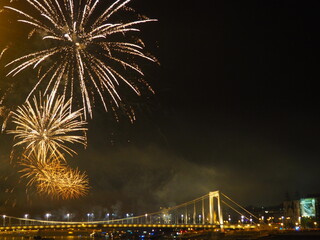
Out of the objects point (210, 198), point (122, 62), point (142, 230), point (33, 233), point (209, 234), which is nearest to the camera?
point (122, 62)

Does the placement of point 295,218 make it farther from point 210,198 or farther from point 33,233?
point 33,233

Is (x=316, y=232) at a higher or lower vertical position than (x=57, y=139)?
lower

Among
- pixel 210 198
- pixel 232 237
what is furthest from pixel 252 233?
pixel 210 198

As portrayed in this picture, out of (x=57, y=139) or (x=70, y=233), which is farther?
(x=70, y=233)

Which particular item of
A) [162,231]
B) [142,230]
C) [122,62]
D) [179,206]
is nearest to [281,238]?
[122,62]

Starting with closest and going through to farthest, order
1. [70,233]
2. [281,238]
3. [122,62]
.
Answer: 1. [122,62]
2. [281,238]
3. [70,233]

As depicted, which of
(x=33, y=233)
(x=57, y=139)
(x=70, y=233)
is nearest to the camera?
(x=57, y=139)

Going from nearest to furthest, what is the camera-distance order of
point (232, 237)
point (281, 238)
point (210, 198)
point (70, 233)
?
point (281, 238) → point (232, 237) → point (210, 198) → point (70, 233)

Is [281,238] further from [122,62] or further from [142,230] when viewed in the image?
[142,230]

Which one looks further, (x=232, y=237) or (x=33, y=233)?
(x=33, y=233)
